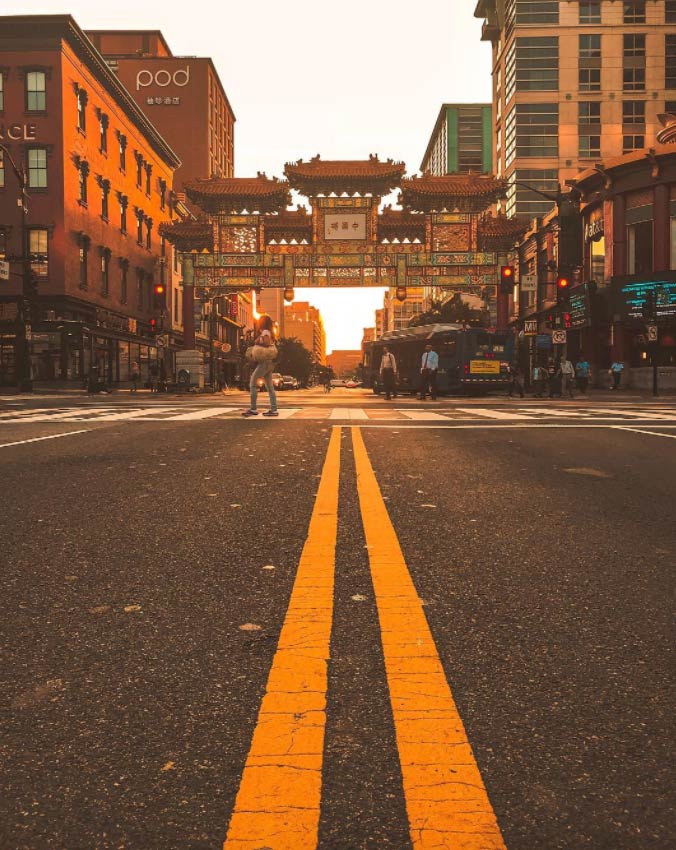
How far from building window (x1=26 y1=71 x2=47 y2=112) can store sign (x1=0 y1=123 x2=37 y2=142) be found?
905 mm

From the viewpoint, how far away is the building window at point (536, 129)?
6116cm

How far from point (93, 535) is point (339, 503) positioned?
1.52 metres

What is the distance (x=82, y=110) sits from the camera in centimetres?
4084

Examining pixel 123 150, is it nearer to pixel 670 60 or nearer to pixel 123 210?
pixel 123 210

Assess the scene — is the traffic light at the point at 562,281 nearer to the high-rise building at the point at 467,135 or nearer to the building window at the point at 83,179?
the building window at the point at 83,179

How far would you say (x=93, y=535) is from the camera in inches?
151

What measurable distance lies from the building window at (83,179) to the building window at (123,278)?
656 centimetres

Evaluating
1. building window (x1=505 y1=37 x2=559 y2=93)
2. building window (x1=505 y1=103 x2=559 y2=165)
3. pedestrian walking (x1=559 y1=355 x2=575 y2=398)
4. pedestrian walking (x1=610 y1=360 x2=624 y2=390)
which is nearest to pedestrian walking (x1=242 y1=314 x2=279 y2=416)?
pedestrian walking (x1=559 y1=355 x2=575 y2=398)

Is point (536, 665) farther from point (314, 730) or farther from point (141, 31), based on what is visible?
point (141, 31)

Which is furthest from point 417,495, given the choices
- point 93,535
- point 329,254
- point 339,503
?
point 329,254

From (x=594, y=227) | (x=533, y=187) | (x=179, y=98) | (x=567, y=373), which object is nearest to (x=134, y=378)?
(x=567, y=373)

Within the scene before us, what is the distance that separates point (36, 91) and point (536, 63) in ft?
132

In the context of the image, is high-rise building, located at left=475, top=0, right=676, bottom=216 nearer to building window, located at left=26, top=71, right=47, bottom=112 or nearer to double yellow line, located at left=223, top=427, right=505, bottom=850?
building window, located at left=26, top=71, right=47, bottom=112

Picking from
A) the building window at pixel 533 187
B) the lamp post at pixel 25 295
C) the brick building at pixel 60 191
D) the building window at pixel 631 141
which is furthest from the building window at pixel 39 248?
the building window at pixel 631 141
